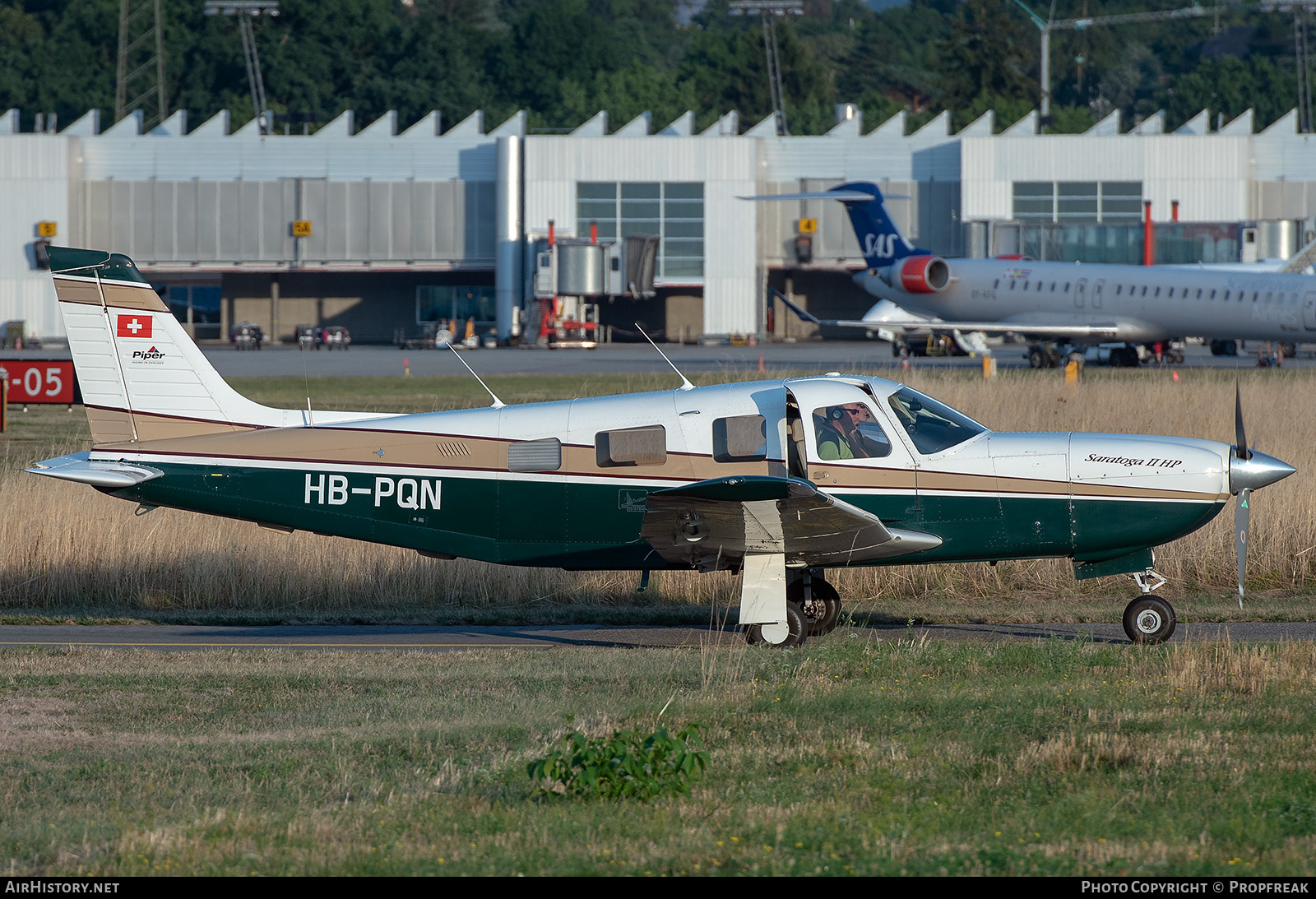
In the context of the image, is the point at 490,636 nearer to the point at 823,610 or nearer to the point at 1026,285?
the point at 823,610

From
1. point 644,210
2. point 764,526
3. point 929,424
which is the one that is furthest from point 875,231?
point 764,526

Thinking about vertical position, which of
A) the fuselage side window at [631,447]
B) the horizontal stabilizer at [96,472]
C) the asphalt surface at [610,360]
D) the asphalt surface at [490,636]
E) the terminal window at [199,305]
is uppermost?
the terminal window at [199,305]

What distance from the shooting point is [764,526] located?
1126cm

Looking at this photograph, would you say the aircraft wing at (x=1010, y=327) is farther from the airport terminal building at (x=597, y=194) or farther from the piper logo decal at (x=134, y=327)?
the piper logo decal at (x=134, y=327)

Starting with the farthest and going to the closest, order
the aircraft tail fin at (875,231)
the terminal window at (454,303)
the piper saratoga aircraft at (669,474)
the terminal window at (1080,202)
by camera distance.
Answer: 1. the terminal window at (454,303)
2. the terminal window at (1080,202)
3. the aircraft tail fin at (875,231)
4. the piper saratoga aircraft at (669,474)

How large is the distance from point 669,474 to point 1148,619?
3.98 meters

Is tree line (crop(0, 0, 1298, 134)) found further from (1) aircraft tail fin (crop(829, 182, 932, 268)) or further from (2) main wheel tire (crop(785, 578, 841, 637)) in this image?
(2) main wheel tire (crop(785, 578, 841, 637))

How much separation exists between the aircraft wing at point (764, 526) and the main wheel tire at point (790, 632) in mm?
445

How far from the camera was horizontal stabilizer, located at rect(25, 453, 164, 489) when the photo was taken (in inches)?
475

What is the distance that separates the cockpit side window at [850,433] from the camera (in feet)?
39.0

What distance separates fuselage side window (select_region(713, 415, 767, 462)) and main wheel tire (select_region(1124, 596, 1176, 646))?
318 cm

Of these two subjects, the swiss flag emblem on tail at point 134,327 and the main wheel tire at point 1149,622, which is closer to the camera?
the main wheel tire at point 1149,622

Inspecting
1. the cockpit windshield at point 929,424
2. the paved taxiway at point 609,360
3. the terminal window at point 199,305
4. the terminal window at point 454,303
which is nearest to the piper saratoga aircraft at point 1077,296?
the paved taxiway at point 609,360

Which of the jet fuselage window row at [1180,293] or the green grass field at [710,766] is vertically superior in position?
the jet fuselage window row at [1180,293]
